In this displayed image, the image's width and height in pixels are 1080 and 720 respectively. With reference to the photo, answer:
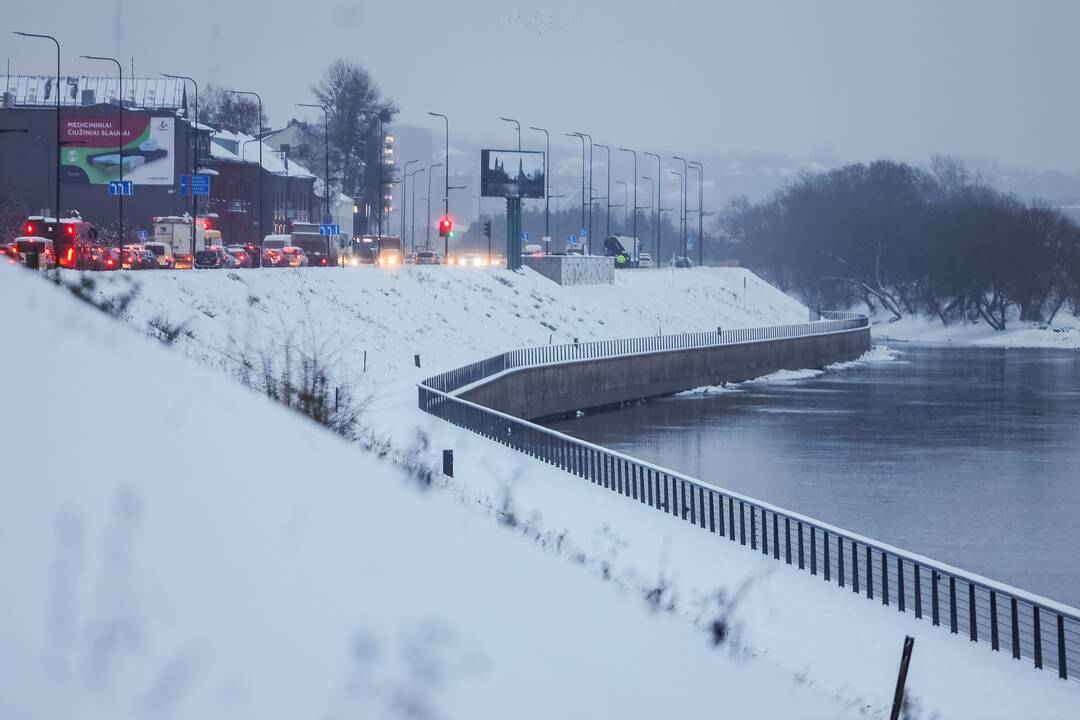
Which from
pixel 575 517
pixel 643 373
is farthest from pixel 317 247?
pixel 575 517

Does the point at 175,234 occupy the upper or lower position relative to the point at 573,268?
upper

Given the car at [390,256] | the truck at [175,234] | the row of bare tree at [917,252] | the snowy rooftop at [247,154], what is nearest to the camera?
the truck at [175,234]

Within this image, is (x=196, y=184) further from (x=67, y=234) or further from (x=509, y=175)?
(x=509, y=175)

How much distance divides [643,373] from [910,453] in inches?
931

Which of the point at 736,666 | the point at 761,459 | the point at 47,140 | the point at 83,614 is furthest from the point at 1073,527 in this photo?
the point at 47,140

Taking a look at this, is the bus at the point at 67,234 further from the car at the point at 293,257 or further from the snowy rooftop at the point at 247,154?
the snowy rooftop at the point at 247,154

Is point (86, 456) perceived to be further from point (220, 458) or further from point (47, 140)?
point (47, 140)

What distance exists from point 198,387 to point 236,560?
4.12 feet

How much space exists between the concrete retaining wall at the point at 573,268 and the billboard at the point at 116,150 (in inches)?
895

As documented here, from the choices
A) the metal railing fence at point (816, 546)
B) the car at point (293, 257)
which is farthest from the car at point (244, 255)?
the metal railing fence at point (816, 546)

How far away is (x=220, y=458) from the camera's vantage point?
441cm

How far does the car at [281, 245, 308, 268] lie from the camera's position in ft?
235

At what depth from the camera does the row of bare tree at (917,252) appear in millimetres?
128875

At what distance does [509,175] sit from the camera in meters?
83.6
